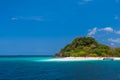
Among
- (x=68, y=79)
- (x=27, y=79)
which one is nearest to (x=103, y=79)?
(x=68, y=79)

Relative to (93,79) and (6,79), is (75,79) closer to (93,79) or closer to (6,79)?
(93,79)

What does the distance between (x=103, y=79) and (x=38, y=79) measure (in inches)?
507

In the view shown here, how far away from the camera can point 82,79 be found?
63.2 m

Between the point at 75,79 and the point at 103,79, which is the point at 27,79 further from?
the point at 103,79

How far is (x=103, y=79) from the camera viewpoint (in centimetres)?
6275

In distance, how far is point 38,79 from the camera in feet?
212

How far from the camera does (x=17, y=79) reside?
→ 65750 mm

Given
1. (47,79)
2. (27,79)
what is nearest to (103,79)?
(47,79)

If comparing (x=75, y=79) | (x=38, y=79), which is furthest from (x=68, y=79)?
(x=38, y=79)

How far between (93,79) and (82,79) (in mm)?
2141

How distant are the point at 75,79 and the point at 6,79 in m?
14.2

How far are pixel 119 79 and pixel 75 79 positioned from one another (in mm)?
8512

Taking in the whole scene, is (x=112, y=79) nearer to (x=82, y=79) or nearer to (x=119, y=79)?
(x=119, y=79)

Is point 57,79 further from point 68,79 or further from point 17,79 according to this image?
point 17,79
